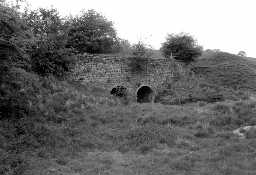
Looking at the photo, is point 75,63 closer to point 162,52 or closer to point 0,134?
point 0,134

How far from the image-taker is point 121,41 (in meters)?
21.9

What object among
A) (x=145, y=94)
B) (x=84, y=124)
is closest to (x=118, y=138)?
(x=84, y=124)

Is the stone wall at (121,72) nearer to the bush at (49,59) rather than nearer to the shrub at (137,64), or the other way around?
the shrub at (137,64)

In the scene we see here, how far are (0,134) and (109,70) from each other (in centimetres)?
963

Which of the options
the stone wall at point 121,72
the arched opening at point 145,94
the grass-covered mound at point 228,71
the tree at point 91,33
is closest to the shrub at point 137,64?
the stone wall at point 121,72

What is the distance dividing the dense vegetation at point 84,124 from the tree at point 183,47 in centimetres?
517

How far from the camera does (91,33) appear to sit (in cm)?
1864

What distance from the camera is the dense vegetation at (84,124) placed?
723cm

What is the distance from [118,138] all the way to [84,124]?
1680 mm

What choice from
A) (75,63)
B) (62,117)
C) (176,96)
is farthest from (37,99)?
(176,96)

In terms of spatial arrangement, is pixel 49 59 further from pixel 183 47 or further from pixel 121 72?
pixel 183 47

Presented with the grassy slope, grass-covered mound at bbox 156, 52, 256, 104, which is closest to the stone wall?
grass-covered mound at bbox 156, 52, 256, 104

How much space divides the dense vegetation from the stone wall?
100 cm

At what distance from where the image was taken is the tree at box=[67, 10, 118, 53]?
18047mm
